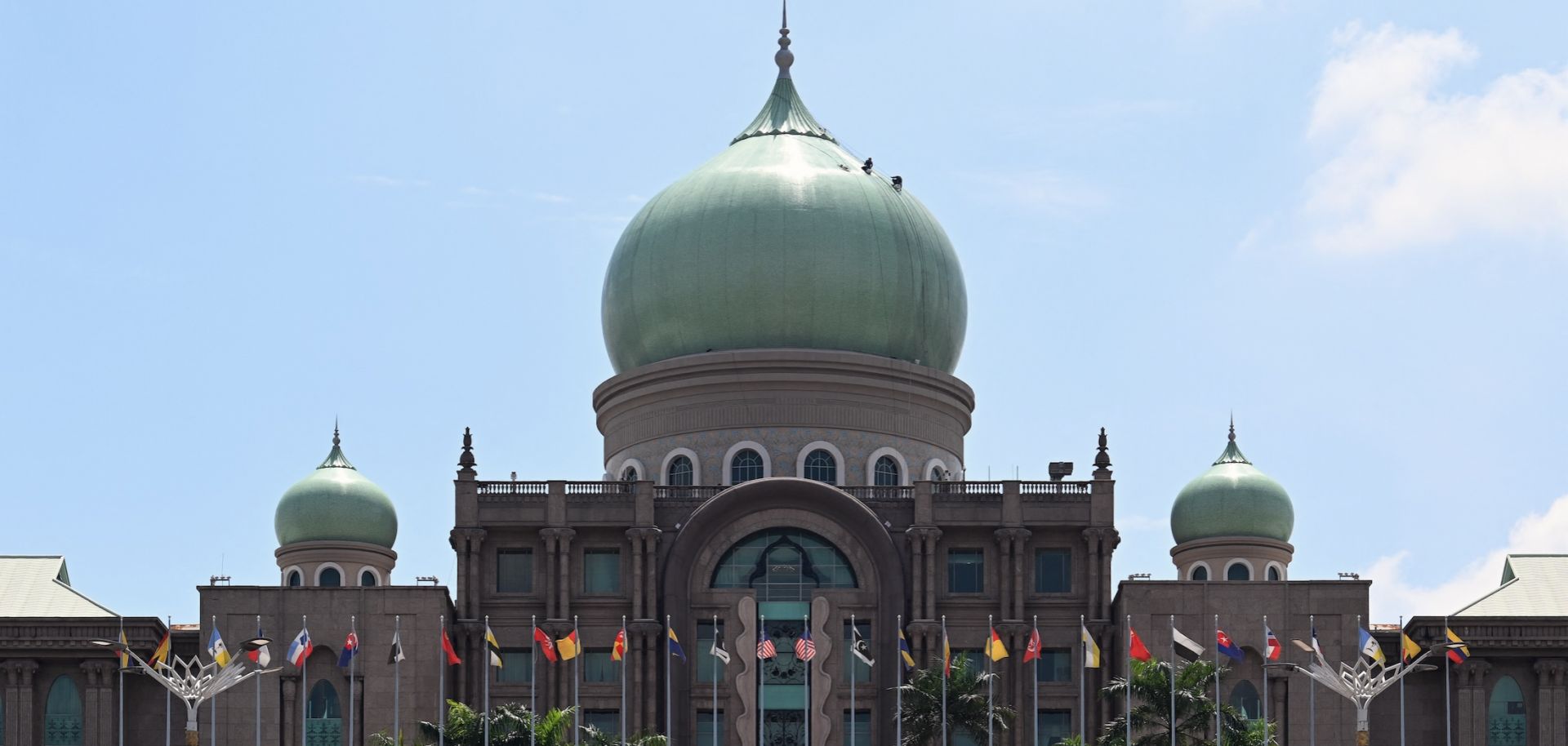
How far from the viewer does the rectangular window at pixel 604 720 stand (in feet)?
330

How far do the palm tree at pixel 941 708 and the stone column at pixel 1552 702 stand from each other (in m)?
18.6

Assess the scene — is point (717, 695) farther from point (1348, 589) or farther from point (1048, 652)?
point (1348, 589)

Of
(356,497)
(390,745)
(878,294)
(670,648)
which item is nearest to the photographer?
(390,745)

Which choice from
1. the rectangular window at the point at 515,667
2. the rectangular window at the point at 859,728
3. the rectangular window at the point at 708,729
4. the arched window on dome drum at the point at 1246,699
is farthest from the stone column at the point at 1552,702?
the rectangular window at the point at 515,667

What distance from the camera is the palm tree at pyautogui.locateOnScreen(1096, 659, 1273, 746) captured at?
3563 inches

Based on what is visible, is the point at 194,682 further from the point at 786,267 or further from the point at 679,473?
the point at 786,267

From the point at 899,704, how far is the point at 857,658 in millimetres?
7792

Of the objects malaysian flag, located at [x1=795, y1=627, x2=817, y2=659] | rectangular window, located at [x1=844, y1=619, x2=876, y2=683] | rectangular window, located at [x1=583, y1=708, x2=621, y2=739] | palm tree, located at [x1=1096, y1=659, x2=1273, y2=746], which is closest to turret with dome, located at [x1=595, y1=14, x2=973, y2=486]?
rectangular window, located at [x1=844, y1=619, x2=876, y2=683]

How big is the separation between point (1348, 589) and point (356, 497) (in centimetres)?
3712

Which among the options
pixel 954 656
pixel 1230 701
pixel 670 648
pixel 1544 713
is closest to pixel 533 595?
pixel 670 648

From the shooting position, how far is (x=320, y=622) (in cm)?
9994

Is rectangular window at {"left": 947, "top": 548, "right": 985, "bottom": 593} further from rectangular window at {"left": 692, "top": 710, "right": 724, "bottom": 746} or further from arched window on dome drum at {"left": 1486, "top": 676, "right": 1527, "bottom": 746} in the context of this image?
arched window on dome drum at {"left": 1486, "top": 676, "right": 1527, "bottom": 746}

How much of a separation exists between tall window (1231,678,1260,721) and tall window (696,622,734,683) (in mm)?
16357

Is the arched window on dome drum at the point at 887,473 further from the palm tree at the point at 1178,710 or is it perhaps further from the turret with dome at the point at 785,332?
the palm tree at the point at 1178,710
